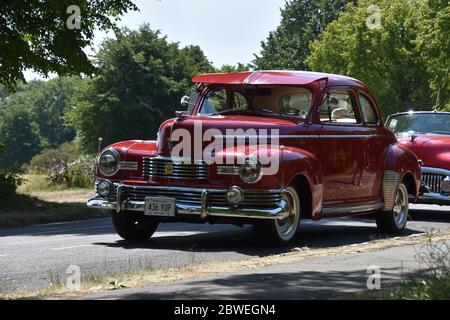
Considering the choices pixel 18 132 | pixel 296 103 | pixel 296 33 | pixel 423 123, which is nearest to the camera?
pixel 296 103

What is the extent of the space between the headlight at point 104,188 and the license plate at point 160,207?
71 cm

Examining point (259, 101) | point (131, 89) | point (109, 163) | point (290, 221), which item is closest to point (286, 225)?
point (290, 221)

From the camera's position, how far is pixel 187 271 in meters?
9.44

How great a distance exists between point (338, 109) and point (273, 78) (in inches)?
40.1

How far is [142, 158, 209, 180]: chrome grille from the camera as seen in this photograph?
1178 centimetres

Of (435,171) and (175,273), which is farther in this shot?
(435,171)

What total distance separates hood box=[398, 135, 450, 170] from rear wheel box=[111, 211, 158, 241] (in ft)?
19.5

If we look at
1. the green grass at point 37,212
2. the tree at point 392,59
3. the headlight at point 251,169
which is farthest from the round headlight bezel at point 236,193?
the tree at point 392,59

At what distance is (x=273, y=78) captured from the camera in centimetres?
1316

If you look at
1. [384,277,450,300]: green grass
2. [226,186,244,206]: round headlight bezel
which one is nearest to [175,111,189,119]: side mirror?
[226,186,244,206]: round headlight bezel

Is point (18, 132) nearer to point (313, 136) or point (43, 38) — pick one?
point (43, 38)

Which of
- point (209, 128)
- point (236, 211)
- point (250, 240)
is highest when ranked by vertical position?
point (209, 128)
